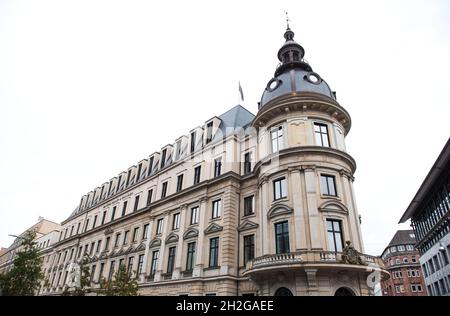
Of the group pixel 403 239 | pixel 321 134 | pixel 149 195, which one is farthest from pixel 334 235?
pixel 403 239

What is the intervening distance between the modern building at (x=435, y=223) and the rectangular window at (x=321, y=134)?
21474 mm

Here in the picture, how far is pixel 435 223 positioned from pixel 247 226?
39110mm

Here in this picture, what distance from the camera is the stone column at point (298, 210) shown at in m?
19.9

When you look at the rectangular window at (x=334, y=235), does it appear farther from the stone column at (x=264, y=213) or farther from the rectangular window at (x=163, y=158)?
the rectangular window at (x=163, y=158)

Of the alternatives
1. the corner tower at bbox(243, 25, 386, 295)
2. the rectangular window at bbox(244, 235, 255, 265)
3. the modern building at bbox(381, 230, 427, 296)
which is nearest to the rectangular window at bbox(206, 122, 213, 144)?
the corner tower at bbox(243, 25, 386, 295)

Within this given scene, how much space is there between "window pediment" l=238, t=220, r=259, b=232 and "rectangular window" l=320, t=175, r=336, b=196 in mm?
6302

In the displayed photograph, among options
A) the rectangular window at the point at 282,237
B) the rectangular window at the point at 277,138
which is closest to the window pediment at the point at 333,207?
the rectangular window at the point at 282,237

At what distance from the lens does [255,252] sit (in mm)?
23219

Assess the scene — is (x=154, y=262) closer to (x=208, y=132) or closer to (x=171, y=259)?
(x=171, y=259)

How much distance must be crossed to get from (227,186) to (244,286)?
882 cm

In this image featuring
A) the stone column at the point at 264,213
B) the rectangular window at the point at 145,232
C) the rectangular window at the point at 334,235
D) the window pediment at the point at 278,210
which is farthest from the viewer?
the rectangular window at the point at 145,232

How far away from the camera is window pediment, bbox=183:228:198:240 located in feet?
91.2

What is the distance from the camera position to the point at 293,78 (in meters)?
26.7
